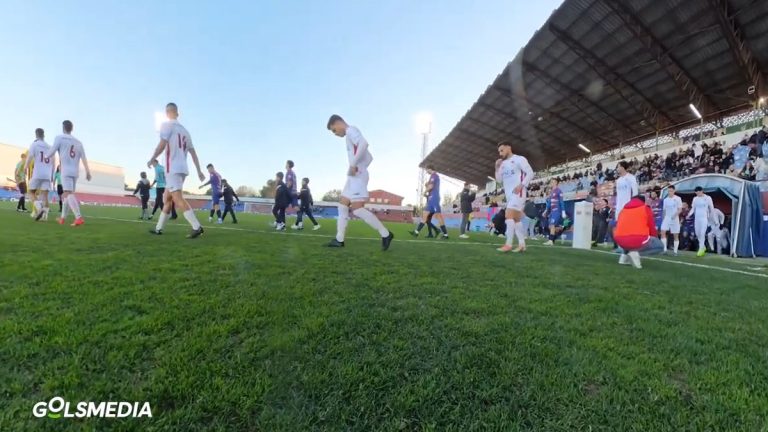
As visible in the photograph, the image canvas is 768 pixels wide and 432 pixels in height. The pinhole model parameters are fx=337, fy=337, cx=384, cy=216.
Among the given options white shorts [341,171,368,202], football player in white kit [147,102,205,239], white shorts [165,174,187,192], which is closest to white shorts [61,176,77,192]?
football player in white kit [147,102,205,239]

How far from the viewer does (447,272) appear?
3527 mm

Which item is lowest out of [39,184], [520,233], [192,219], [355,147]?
[192,219]

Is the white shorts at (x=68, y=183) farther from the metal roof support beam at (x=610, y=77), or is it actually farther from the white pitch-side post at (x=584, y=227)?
the metal roof support beam at (x=610, y=77)

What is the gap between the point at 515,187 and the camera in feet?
20.3

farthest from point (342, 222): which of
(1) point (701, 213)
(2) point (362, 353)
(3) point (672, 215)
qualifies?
(1) point (701, 213)

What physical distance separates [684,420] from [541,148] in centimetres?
3574

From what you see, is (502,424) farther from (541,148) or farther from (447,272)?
(541,148)

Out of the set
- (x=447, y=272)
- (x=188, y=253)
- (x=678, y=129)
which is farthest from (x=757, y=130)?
(x=188, y=253)

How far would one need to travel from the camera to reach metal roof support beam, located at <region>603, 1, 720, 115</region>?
46.2ft

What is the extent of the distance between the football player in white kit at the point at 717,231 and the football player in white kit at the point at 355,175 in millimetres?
11353

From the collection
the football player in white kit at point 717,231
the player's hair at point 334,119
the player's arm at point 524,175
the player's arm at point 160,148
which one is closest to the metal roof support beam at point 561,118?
the football player in white kit at point 717,231

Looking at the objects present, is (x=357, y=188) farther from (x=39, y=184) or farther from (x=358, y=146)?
(x=39, y=184)

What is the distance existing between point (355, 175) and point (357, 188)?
198 millimetres

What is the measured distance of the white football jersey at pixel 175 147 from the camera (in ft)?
17.7
